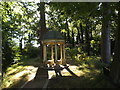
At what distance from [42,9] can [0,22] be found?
268 inches

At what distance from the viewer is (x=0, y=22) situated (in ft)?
29.2

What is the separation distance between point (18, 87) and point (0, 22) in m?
4.84

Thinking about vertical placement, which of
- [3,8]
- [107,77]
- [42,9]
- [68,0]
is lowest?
[107,77]

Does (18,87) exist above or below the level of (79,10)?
below

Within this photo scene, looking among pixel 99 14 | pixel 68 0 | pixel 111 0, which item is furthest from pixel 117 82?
pixel 68 0

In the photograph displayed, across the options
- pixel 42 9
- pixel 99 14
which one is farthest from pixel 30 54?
pixel 99 14

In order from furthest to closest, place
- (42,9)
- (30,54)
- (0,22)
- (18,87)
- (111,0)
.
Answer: (30,54)
(42,9)
(0,22)
(18,87)
(111,0)

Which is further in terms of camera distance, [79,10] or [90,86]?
[90,86]

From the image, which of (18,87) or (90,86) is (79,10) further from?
(18,87)

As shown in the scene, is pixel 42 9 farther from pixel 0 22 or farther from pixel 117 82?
pixel 117 82

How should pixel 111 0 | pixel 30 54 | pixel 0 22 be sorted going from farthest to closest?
pixel 30 54, pixel 0 22, pixel 111 0

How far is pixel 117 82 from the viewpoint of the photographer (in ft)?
19.3

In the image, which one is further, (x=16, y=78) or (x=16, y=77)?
(x=16, y=77)

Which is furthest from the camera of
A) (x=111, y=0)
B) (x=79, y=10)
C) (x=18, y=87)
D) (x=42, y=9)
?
(x=42, y=9)
